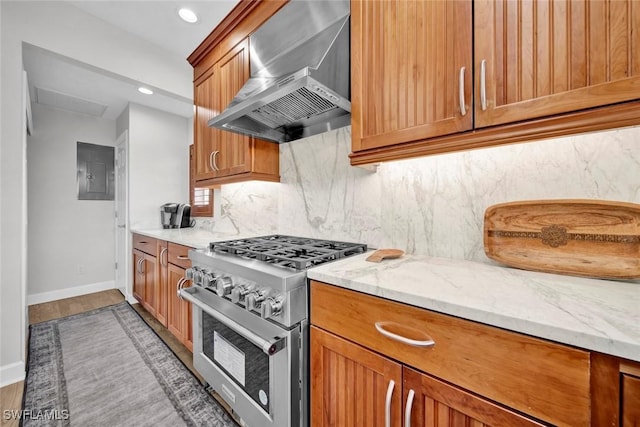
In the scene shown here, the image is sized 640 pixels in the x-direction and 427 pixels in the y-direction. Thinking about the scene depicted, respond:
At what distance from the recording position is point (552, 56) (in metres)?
0.75

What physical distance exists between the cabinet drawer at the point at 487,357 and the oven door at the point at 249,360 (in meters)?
0.32

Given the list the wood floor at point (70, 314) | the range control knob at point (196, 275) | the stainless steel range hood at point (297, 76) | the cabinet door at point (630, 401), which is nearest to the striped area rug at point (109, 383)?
the wood floor at point (70, 314)

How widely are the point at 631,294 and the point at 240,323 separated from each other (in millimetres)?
1366

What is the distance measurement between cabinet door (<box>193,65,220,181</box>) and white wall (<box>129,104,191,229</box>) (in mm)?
1591

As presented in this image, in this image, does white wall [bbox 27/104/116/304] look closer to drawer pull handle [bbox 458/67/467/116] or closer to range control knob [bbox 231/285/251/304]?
range control knob [bbox 231/285/251/304]

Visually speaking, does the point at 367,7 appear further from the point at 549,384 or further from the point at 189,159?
the point at 189,159

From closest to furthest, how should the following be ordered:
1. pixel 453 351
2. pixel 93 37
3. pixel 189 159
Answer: pixel 453 351, pixel 93 37, pixel 189 159

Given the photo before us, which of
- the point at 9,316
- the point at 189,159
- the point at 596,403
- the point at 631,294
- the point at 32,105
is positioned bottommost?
the point at 9,316

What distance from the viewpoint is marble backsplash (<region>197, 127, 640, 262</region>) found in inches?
36.0

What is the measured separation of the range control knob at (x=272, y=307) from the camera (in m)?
0.97

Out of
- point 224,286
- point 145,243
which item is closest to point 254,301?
point 224,286

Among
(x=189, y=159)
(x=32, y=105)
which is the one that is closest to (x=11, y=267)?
(x=189, y=159)

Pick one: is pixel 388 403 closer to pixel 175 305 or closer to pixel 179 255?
pixel 179 255

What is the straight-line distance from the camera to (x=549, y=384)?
1.80 ft
